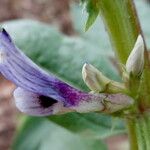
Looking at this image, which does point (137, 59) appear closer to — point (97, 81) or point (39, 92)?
point (97, 81)

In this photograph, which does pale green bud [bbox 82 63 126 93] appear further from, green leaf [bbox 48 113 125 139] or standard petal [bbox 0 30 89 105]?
green leaf [bbox 48 113 125 139]

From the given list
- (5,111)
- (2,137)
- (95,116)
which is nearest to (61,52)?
(95,116)

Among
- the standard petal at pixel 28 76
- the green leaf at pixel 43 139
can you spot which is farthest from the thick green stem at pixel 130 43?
the green leaf at pixel 43 139

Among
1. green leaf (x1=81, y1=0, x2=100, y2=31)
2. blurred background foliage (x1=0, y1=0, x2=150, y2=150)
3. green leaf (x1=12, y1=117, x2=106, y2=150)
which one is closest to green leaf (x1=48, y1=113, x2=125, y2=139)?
blurred background foliage (x1=0, y1=0, x2=150, y2=150)

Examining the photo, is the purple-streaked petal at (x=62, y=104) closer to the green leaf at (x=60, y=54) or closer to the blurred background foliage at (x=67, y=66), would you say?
the blurred background foliage at (x=67, y=66)

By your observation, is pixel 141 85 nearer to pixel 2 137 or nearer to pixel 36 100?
pixel 36 100

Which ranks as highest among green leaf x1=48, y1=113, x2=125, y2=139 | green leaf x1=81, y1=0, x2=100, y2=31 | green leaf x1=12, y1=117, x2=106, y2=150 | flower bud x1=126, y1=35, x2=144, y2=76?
green leaf x1=81, y1=0, x2=100, y2=31

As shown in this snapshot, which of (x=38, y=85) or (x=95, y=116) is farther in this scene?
(x=95, y=116)

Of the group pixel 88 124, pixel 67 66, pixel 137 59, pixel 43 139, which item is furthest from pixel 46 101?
pixel 43 139
